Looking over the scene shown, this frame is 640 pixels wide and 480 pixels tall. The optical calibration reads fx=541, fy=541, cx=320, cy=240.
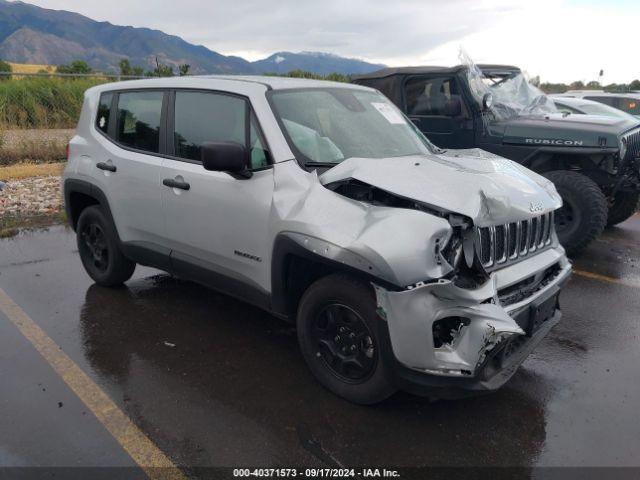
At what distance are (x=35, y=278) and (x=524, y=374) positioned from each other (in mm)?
4542

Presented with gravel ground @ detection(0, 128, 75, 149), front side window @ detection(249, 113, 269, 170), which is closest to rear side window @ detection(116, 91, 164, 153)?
front side window @ detection(249, 113, 269, 170)

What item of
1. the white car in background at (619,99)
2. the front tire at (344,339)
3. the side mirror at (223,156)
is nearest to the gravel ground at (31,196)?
the side mirror at (223,156)

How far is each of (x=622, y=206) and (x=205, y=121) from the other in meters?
6.31

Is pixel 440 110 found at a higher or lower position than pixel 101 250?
higher

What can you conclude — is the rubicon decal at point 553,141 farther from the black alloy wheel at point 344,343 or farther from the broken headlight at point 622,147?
the black alloy wheel at point 344,343

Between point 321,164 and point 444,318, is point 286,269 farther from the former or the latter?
point 444,318

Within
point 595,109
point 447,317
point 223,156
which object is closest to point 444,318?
point 447,317

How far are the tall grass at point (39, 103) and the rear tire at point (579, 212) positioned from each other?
1386 cm

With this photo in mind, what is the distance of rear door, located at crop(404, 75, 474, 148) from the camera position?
6.96 m

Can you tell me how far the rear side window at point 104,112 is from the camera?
475cm

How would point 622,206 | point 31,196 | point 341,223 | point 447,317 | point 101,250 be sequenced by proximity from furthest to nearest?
point 31,196
point 622,206
point 101,250
point 341,223
point 447,317

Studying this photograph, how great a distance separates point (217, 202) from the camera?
3.68 meters

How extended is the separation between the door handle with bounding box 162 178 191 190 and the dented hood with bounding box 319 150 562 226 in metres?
1.16

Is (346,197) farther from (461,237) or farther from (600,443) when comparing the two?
(600,443)
